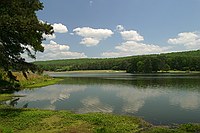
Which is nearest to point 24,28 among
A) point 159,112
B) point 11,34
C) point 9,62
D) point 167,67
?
point 11,34

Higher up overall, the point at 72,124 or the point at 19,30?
the point at 19,30

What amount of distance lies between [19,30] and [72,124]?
10.8m

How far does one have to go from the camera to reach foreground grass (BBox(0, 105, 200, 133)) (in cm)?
2441

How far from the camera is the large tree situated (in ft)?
83.9

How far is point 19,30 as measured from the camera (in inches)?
1033

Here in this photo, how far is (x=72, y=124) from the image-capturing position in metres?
26.7

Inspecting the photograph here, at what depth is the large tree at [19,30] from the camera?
83.9 feet

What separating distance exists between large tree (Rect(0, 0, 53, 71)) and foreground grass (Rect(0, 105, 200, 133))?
5.91 metres

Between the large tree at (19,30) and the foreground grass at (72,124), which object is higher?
the large tree at (19,30)

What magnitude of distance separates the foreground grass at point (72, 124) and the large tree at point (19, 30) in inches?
233

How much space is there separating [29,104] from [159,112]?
22.8 metres

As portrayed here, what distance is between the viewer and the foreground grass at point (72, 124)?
24.4 m

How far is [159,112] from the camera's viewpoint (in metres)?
36.1

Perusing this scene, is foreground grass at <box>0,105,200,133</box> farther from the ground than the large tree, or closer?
closer
